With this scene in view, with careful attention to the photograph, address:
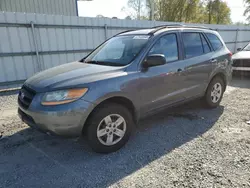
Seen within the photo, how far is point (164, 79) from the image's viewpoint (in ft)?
11.1

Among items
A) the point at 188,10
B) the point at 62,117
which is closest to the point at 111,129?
the point at 62,117

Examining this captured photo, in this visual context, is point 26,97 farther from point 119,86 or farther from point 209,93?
point 209,93

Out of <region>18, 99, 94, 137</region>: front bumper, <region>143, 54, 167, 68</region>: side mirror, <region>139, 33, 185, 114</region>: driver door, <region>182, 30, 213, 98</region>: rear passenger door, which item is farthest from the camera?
<region>182, 30, 213, 98</region>: rear passenger door

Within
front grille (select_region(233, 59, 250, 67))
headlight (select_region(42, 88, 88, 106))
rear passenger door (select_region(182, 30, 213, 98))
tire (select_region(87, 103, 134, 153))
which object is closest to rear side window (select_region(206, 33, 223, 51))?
rear passenger door (select_region(182, 30, 213, 98))

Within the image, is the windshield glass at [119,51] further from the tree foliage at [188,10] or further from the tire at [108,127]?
the tree foliage at [188,10]

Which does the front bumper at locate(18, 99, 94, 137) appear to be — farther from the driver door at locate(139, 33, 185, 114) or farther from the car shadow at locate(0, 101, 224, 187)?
the driver door at locate(139, 33, 185, 114)

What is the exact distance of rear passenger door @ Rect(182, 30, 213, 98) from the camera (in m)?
3.82

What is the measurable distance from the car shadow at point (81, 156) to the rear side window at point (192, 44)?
134cm

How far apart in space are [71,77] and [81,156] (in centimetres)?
114

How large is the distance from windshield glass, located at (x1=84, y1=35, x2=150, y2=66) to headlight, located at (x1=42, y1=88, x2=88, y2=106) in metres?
0.89

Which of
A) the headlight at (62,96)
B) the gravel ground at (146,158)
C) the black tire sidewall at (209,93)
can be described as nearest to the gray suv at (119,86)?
the headlight at (62,96)

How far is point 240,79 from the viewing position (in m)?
7.73

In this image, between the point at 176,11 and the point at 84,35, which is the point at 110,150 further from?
the point at 176,11

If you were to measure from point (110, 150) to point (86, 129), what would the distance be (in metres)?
0.50
